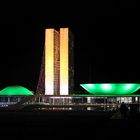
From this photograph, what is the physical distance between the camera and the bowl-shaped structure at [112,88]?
4390 centimetres

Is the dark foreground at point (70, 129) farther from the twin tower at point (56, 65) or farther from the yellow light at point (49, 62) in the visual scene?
the twin tower at point (56, 65)

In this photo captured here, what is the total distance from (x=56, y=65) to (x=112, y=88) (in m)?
10.1

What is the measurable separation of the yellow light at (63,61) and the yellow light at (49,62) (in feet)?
5.54

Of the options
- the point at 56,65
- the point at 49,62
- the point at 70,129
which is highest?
the point at 49,62

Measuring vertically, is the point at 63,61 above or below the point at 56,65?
above

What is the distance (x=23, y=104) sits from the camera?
43.4 meters

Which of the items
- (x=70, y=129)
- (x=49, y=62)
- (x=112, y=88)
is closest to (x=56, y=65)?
(x=49, y=62)

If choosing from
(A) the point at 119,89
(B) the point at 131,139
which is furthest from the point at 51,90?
(B) the point at 131,139

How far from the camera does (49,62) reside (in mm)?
49531

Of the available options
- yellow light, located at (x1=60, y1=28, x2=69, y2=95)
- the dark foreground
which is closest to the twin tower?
yellow light, located at (x1=60, y1=28, x2=69, y2=95)

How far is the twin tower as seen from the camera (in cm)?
4947

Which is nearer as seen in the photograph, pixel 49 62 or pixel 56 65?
pixel 49 62

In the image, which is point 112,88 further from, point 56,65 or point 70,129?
point 70,129

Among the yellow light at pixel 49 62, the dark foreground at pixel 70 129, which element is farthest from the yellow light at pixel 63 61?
the dark foreground at pixel 70 129
